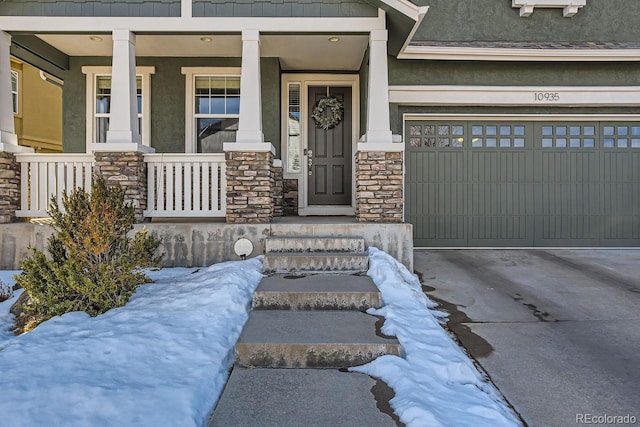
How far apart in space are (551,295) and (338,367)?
9.58 feet

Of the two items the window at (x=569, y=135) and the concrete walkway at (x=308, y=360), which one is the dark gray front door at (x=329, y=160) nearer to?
the window at (x=569, y=135)

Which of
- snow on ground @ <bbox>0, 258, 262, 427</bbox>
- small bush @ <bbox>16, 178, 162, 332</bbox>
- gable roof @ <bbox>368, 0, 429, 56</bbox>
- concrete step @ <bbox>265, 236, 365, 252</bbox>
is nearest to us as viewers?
snow on ground @ <bbox>0, 258, 262, 427</bbox>

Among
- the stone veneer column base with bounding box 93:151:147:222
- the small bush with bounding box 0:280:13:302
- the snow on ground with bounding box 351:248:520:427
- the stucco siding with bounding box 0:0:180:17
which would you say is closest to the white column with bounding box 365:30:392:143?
the snow on ground with bounding box 351:248:520:427

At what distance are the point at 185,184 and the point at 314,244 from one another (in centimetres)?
205

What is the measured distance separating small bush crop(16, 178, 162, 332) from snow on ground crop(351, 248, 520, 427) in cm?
231

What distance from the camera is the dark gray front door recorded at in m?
7.62

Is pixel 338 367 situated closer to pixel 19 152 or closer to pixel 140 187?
pixel 140 187

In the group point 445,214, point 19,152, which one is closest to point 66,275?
point 19,152

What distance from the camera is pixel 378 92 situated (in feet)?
17.9

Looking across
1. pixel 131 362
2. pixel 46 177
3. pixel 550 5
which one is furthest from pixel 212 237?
pixel 550 5

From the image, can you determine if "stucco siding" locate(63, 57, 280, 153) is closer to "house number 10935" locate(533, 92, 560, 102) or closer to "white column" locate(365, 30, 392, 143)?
"white column" locate(365, 30, 392, 143)

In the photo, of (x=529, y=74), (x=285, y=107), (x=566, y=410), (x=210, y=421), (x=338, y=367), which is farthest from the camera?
(x=285, y=107)

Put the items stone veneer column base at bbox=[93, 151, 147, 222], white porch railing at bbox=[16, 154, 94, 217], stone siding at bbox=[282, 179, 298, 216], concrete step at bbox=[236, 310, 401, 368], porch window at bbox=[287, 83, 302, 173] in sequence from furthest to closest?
porch window at bbox=[287, 83, 302, 173] < stone siding at bbox=[282, 179, 298, 216] < white porch railing at bbox=[16, 154, 94, 217] < stone veneer column base at bbox=[93, 151, 147, 222] < concrete step at bbox=[236, 310, 401, 368]

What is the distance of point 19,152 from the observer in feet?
18.0
